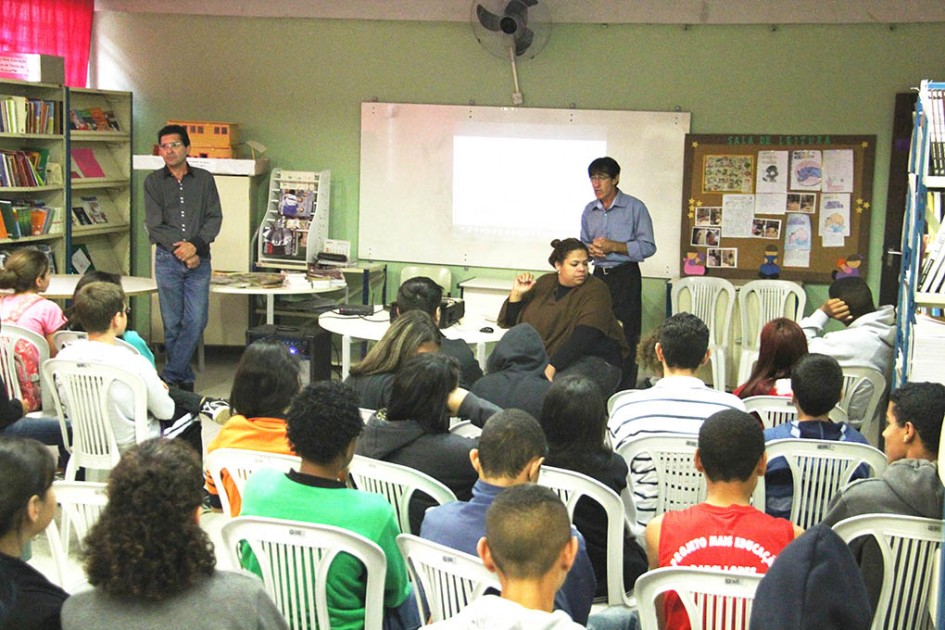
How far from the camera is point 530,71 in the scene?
7656 mm

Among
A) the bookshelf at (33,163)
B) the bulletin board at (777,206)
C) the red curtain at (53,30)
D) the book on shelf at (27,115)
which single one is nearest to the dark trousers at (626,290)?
the bulletin board at (777,206)

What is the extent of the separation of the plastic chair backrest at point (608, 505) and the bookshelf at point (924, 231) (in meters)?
1.35

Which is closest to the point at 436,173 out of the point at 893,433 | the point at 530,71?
the point at 530,71

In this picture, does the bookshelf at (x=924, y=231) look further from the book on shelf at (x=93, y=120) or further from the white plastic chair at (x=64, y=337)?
the book on shelf at (x=93, y=120)

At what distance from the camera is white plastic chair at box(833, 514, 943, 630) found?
2.58 metres

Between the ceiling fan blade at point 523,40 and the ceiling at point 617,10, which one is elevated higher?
the ceiling at point 617,10

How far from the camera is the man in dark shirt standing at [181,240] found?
6.73 meters

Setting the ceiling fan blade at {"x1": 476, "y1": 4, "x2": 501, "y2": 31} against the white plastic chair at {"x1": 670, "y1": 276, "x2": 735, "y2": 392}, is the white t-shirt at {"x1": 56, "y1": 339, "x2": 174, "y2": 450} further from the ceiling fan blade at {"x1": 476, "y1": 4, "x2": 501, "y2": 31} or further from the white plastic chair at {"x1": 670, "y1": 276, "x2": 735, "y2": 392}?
the ceiling fan blade at {"x1": 476, "y1": 4, "x2": 501, "y2": 31}

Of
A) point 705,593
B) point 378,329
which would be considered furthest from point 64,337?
point 705,593

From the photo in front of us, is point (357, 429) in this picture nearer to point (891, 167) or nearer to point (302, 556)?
point (302, 556)

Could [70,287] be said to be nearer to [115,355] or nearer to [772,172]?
[115,355]

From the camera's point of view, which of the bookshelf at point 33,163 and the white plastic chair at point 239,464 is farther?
the bookshelf at point 33,163

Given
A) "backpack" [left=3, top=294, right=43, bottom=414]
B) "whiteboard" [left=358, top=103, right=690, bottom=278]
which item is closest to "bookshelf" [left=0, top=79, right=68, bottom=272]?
"whiteboard" [left=358, top=103, right=690, bottom=278]

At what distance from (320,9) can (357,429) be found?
231 inches
